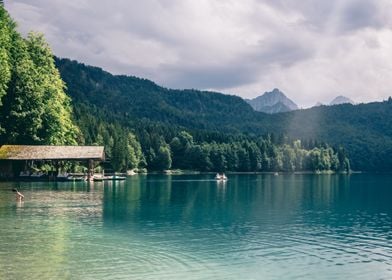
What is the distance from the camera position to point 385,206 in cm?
4969

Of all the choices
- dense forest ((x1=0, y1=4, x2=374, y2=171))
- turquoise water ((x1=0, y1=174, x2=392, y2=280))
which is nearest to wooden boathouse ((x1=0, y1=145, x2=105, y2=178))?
dense forest ((x1=0, y1=4, x2=374, y2=171))

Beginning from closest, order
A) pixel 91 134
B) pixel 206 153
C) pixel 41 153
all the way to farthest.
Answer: pixel 41 153 → pixel 91 134 → pixel 206 153

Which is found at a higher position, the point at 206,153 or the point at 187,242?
the point at 206,153

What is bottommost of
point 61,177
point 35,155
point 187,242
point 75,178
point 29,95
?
point 187,242

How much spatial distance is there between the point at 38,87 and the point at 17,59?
524cm

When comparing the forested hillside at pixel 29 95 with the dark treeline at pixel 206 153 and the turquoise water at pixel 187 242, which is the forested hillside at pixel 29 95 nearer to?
the turquoise water at pixel 187 242

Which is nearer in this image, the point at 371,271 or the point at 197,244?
the point at 371,271

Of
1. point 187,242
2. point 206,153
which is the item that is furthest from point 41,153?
point 206,153

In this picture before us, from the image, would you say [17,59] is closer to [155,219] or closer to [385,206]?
[155,219]

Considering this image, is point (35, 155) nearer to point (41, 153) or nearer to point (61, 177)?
point (41, 153)

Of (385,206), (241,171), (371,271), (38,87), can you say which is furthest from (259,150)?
(371,271)

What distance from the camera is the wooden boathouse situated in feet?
225

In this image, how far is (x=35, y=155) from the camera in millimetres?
69125

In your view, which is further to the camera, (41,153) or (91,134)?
(91,134)
